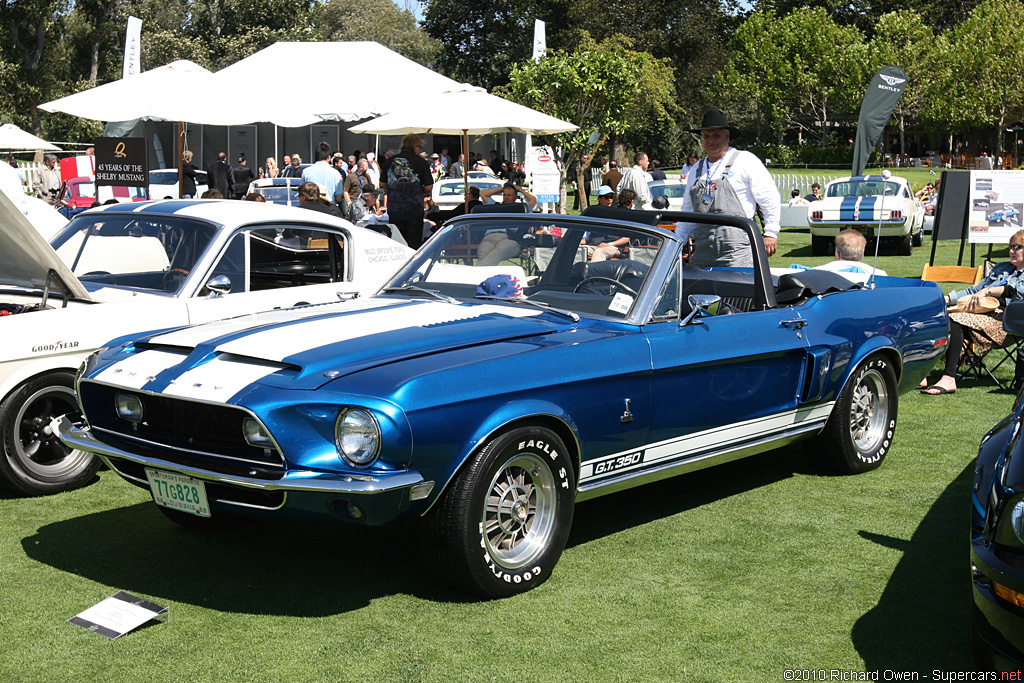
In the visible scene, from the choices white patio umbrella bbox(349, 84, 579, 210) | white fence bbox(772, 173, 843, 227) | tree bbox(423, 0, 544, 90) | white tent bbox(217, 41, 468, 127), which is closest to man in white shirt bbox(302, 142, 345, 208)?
white patio umbrella bbox(349, 84, 579, 210)

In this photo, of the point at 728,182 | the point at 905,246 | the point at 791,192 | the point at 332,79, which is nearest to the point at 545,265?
the point at 728,182

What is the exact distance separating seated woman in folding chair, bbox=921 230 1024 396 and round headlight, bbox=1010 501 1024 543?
5737mm

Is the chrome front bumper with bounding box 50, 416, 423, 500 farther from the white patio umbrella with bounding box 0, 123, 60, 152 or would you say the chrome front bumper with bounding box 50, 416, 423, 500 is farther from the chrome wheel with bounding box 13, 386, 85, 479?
the white patio umbrella with bounding box 0, 123, 60, 152

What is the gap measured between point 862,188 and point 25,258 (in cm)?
1890

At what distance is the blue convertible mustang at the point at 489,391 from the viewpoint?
3.89 metres

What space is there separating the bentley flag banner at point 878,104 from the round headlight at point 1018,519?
57.5ft

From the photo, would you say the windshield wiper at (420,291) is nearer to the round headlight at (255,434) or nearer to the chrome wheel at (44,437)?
the round headlight at (255,434)

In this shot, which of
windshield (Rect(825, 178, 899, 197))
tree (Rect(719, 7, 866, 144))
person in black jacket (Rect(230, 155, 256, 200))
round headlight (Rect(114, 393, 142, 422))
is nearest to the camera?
round headlight (Rect(114, 393, 142, 422))

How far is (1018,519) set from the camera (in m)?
3.20

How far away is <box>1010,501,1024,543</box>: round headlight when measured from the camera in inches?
125

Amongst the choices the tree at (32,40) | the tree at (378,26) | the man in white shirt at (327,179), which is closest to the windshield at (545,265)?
the man in white shirt at (327,179)

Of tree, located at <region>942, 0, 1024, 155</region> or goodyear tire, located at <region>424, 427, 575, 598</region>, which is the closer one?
goodyear tire, located at <region>424, 427, 575, 598</region>

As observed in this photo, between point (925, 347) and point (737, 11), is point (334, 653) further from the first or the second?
point (737, 11)

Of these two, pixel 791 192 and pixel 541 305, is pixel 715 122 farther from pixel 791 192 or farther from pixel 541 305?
pixel 791 192
